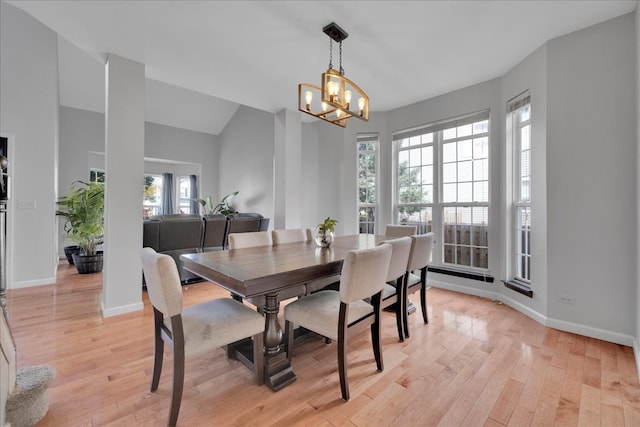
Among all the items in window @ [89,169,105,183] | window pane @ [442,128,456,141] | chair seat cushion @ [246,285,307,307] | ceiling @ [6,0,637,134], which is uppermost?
ceiling @ [6,0,637,134]

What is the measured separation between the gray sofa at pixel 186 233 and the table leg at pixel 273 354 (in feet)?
6.81

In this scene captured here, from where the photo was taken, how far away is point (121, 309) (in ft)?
9.36

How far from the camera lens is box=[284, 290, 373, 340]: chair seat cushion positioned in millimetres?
1675

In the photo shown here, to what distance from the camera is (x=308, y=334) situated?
7.75 feet

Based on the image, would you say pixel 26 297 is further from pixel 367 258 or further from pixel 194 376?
pixel 367 258

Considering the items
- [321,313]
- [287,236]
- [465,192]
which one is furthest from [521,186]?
[321,313]

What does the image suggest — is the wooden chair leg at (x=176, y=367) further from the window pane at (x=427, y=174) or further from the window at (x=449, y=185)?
the window pane at (x=427, y=174)

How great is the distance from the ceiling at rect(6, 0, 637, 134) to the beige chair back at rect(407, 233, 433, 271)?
1795 mm

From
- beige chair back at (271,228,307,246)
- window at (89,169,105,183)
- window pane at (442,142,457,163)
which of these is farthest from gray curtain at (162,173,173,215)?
window pane at (442,142,457,163)

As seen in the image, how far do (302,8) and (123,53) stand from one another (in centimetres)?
191

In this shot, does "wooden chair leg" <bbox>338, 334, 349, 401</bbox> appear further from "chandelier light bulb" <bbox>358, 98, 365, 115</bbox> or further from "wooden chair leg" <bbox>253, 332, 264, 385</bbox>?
"chandelier light bulb" <bbox>358, 98, 365, 115</bbox>

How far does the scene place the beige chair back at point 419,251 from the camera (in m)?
2.39

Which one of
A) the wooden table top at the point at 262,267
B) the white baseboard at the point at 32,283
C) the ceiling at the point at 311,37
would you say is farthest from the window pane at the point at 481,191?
the white baseboard at the point at 32,283

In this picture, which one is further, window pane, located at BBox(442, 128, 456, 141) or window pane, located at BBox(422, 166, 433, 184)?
window pane, located at BBox(422, 166, 433, 184)
